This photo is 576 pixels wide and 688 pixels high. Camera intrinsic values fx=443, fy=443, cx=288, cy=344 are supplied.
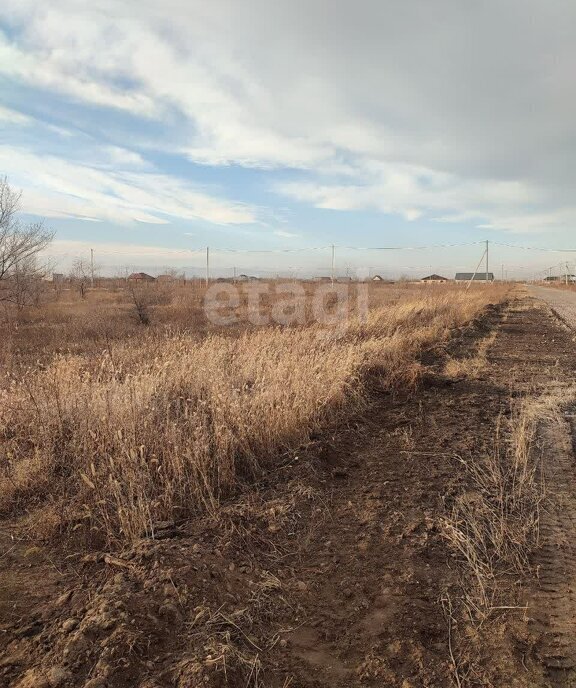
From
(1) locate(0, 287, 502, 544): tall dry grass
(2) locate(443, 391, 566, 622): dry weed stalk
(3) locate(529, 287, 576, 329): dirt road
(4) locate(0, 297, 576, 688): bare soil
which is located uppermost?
(3) locate(529, 287, 576, 329): dirt road

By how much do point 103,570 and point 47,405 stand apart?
2337 millimetres

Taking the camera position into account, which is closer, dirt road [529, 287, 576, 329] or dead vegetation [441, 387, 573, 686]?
dead vegetation [441, 387, 573, 686]

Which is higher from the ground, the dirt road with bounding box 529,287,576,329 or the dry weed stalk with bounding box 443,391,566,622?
the dirt road with bounding box 529,287,576,329

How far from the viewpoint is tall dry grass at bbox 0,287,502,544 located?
121 inches

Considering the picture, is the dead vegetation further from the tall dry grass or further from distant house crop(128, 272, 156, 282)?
distant house crop(128, 272, 156, 282)

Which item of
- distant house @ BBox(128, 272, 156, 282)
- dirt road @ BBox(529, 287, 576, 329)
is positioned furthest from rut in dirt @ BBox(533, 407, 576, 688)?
distant house @ BBox(128, 272, 156, 282)

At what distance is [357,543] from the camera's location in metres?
2.73

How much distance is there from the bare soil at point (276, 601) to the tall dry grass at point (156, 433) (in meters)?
0.24

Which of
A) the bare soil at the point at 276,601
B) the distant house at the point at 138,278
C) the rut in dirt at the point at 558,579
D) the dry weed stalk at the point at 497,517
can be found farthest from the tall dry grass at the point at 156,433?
the distant house at the point at 138,278

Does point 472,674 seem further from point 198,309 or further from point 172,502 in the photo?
point 198,309

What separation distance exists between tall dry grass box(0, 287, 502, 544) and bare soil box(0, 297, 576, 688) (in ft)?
0.80

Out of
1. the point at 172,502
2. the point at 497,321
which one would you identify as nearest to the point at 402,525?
the point at 172,502

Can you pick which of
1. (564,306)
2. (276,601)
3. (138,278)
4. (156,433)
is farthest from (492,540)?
(138,278)

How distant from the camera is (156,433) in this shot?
12.1 ft
